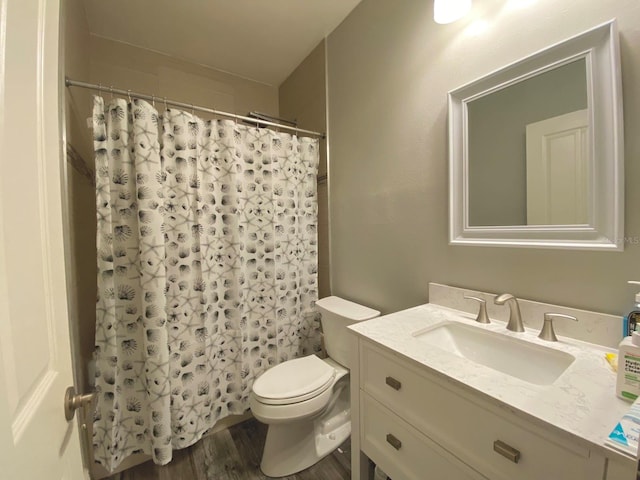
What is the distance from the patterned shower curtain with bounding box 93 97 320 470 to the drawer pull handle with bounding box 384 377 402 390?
1.05 meters

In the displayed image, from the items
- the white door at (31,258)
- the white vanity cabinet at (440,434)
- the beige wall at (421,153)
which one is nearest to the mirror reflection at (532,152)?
the beige wall at (421,153)

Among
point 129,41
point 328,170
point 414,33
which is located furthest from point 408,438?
point 129,41

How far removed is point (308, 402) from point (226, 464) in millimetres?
651

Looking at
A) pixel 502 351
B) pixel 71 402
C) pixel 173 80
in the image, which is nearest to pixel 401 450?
pixel 502 351

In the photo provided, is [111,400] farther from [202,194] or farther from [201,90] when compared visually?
[201,90]

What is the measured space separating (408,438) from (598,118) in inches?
45.8

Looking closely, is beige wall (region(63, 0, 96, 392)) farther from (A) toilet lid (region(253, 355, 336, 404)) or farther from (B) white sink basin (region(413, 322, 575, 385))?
(B) white sink basin (region(413, 322, 575, 385))

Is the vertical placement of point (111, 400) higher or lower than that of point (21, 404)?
lower

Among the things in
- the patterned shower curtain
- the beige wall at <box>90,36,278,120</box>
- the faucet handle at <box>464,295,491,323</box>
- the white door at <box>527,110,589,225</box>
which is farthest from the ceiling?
the faucet handle at <box>464,295,491,323</box>

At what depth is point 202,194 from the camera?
5.07ft

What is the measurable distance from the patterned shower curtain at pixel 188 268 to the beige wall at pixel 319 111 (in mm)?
129

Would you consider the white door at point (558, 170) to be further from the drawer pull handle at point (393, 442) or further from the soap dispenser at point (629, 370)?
the drawer pull handle at point (393, 442)

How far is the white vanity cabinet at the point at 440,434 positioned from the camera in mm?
556

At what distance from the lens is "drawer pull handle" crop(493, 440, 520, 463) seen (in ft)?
1.98
